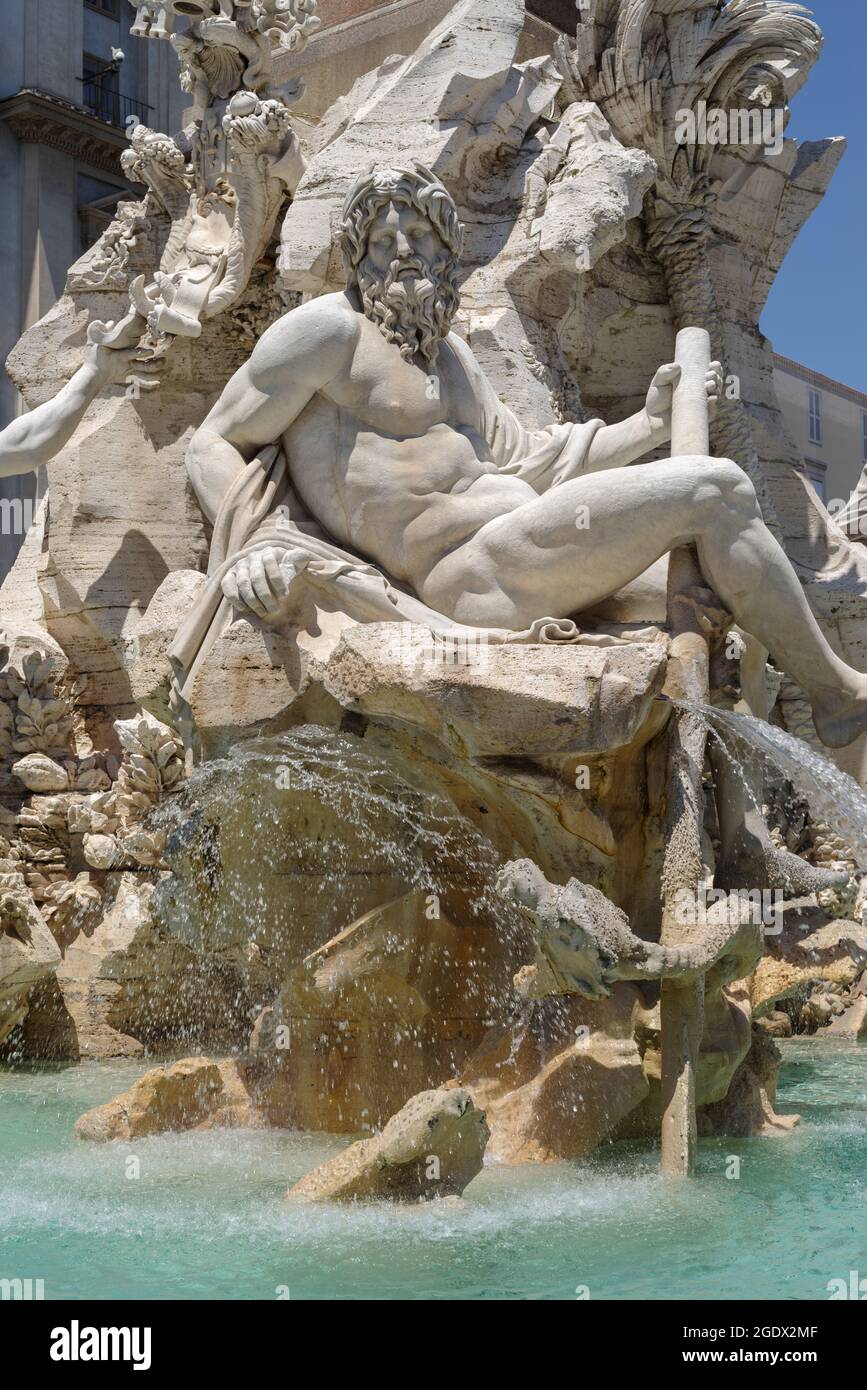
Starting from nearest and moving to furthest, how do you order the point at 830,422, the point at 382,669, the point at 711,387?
the point at 382,669 < the point at 711,387 < the point at 830,422

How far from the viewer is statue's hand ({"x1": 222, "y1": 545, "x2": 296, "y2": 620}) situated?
17.5 ft

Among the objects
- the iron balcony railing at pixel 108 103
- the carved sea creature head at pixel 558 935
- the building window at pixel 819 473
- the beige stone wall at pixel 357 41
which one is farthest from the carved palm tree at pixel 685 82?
the iron balcony railing at pixel 108 103

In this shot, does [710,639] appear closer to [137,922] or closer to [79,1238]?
[79,1238]

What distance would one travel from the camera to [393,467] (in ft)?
18.5

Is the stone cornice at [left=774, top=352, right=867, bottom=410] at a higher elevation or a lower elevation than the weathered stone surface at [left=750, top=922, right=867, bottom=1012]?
higher

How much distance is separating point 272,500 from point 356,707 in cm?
109

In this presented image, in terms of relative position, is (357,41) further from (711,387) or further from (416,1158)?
(416,1158)

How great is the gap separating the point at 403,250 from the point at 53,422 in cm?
299

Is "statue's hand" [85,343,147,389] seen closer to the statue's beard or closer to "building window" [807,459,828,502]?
the statue's beard

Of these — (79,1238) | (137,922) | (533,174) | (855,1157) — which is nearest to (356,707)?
(79,1238)

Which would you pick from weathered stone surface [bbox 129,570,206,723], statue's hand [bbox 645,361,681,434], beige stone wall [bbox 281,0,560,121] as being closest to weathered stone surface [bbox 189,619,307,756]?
weathered stone surface [bbox 129,570,206,723]

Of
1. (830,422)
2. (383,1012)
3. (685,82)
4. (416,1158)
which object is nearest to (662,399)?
(383,1012)

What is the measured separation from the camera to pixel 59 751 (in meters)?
8.36

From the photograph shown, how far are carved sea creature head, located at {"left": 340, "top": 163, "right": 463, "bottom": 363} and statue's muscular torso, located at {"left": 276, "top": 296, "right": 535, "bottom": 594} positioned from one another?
83mm
